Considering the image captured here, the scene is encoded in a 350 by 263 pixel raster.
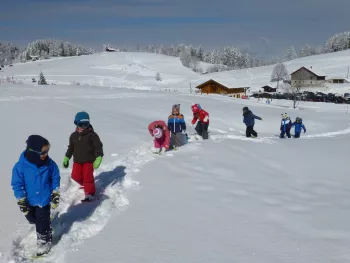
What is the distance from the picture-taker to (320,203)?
6293mm

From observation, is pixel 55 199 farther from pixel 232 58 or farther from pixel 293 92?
pixel 232 58

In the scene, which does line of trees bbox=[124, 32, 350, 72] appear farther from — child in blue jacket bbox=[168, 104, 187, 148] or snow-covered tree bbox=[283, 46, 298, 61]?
child in blue jacket bbox=[168, 104, 187, 148]

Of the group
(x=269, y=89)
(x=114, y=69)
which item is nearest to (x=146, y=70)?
(x=114, y=69)

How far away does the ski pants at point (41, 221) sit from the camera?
4660 mm

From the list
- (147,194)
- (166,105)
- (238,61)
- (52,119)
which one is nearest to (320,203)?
(147,194)

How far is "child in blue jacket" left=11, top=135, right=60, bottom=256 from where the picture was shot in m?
4.58

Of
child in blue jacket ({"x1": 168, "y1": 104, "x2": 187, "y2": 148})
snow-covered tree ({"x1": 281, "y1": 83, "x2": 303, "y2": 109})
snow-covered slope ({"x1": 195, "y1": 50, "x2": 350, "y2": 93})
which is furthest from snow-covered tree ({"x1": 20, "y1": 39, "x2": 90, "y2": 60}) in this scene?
child in blue jacket ({"x1": 168, "y1": 104, "x2": 187, "y2": 148})

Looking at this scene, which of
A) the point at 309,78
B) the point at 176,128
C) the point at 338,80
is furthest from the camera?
the point at 309,78

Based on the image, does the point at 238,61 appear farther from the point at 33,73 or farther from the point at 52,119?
the point at 52,119

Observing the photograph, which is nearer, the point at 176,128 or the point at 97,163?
the point at 97,163

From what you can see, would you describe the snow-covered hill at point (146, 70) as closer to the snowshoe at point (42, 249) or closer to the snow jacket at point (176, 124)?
the snow jacket at point (176, 124)

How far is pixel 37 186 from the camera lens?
4.69 m

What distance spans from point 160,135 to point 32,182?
5.88 m

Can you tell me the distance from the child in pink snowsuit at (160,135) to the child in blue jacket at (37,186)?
18.3ft
